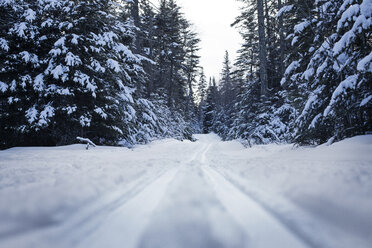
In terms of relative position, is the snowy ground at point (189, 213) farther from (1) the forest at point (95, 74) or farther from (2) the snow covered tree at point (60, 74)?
(2) the snow covered tree at point (60, 74)

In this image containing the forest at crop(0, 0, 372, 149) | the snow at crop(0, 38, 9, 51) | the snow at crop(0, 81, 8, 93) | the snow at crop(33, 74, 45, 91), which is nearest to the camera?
the forest at crop(0, 0, 372, 149)

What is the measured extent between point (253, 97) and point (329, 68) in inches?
358

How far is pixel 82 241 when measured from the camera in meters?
0.82

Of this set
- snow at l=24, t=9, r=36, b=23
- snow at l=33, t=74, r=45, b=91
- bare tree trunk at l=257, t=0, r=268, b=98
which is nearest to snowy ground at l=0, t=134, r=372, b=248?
snow at l=33, t=74, r=45, b=91

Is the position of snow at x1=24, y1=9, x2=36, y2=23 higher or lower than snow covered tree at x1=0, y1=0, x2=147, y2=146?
higher

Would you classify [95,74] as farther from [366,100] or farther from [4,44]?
[366,100]

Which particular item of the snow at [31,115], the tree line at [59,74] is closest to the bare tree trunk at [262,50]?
the tree line at [59,74]

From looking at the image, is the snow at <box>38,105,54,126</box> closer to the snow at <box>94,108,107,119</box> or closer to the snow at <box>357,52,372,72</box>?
the snow at <box>94,108,107,119</box>

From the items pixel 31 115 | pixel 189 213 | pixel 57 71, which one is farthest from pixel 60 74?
pixel 189 213

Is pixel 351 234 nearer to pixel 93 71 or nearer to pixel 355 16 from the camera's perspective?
pixel 355 16

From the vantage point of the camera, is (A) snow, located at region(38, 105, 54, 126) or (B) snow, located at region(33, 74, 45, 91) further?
(B) snow, located at region(33, 74, 45, 91)

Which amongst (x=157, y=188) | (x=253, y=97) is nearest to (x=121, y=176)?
(x=157, y=188)

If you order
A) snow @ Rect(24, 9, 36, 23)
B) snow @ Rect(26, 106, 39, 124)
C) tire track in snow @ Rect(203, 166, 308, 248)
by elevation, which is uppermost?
snow @ Rect(24, 9, 36, 23)

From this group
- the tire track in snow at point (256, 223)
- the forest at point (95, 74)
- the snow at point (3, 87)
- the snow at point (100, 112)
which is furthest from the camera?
the snow at point (100, 112)
